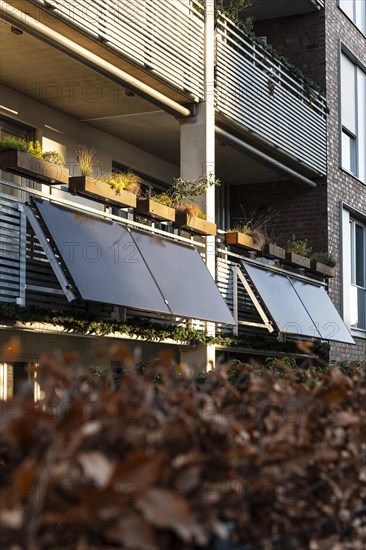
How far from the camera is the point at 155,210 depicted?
12.8 meters

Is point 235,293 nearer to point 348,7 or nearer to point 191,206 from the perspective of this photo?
point 191,206

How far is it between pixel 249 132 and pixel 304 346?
41.4 feet

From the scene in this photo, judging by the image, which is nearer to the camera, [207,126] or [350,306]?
[207,126]

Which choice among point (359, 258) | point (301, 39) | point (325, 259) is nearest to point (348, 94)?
point (301, 39)

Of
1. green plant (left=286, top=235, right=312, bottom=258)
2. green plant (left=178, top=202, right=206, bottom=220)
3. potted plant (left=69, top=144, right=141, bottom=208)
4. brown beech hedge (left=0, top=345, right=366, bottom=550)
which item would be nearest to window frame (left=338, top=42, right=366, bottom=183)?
green plant (left=286, top=235, right=312, bottom=258)

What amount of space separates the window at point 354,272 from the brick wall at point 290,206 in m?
1.19

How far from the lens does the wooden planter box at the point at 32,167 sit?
10180mm

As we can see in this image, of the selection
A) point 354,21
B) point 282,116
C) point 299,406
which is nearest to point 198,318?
point 282,116

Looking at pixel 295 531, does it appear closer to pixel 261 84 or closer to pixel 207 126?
pixel 207 126

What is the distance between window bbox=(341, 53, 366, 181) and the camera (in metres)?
21.4

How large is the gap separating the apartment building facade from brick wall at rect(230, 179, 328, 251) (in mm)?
31

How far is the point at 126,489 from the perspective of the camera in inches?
75.9

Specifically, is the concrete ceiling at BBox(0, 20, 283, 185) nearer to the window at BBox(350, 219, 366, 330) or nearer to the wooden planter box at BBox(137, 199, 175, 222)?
the wooden planter box at BBox(137, 199, 175, 222)

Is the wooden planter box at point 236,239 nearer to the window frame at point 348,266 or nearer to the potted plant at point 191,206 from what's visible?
the potted plant at point 191,206
